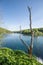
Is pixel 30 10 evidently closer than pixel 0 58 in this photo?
No

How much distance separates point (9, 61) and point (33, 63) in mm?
2446

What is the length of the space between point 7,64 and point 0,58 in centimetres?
101

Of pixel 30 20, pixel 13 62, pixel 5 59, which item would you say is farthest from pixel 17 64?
pixel 30 20

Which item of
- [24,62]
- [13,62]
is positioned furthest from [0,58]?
[24,62]

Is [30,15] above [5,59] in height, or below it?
above

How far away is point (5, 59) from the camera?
13.0 meters

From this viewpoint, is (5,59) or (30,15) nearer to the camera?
(5,59)

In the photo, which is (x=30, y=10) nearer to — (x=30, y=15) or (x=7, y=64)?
(x=30, y=15)

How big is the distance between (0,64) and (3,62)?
363 millimetres

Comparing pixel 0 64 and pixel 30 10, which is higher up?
pixel 30 10

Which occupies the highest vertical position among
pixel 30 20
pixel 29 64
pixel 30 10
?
pixel 30 10

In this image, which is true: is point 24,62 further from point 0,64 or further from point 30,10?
point 30,10

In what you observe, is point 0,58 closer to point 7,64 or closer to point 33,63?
point 7,64

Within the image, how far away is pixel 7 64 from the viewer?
12.7 m
